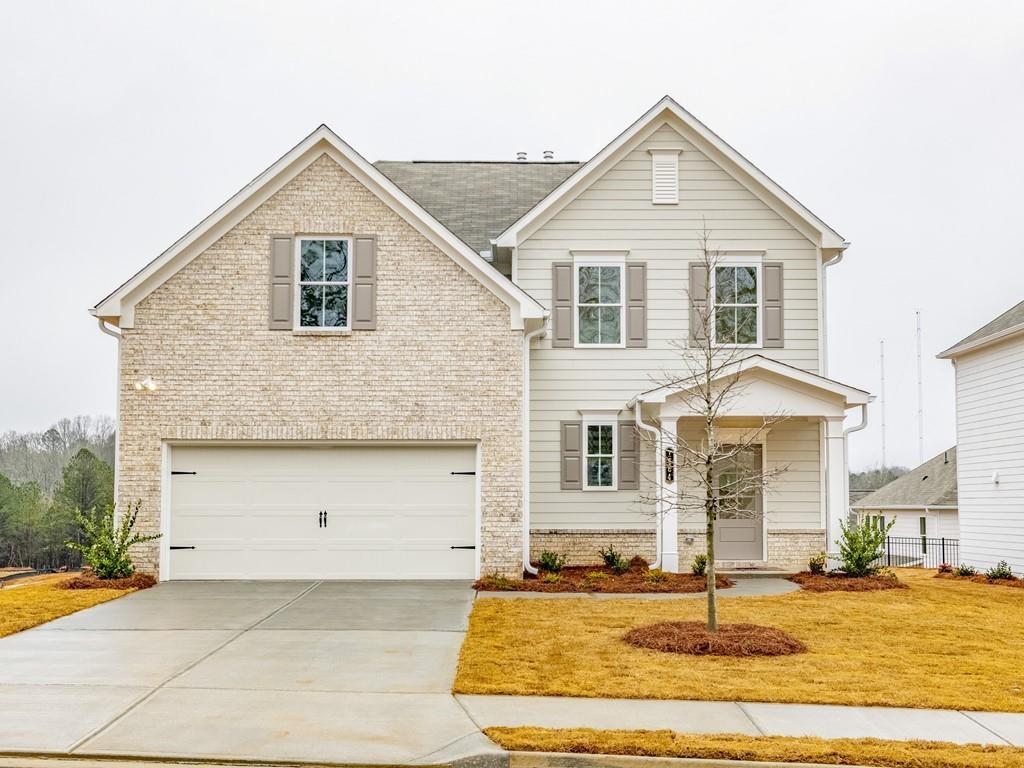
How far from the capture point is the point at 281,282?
51.2 feet

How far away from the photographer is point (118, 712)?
732 centimetres

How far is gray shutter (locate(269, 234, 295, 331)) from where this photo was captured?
15.5 metres

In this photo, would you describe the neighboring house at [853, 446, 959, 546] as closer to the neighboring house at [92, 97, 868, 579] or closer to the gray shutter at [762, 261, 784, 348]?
the gray shutter at [762, 261, 784, 348]

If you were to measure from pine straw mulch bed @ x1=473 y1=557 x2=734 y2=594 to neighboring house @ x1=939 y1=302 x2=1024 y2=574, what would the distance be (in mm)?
7044

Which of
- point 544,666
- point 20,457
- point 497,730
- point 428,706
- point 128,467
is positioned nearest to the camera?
point 497,730

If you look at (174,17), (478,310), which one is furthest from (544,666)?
(174,17)

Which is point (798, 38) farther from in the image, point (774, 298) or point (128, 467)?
point (128, 467)

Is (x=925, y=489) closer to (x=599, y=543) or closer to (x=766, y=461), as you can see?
(x=766, y=461)

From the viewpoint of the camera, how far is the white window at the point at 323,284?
15.7m

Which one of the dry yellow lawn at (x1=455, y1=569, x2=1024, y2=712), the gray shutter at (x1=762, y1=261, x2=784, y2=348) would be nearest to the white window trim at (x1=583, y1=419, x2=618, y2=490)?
the gray shutter at (x1=762, y1=261, x2=784, y2=348)

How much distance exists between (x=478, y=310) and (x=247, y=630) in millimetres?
6564

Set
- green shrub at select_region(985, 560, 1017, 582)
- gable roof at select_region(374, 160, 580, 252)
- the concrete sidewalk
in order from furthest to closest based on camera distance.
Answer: gable roof at select_region(374, 160, 580, 252) → green shrub at select_region(985, 560, 1017, 582) → the concrete sidewalk

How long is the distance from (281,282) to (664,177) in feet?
23.7

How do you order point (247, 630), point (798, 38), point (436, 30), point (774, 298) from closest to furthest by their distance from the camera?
point (247, 630)
point (774, 298)
point (436, 30)
point (798, 38)
